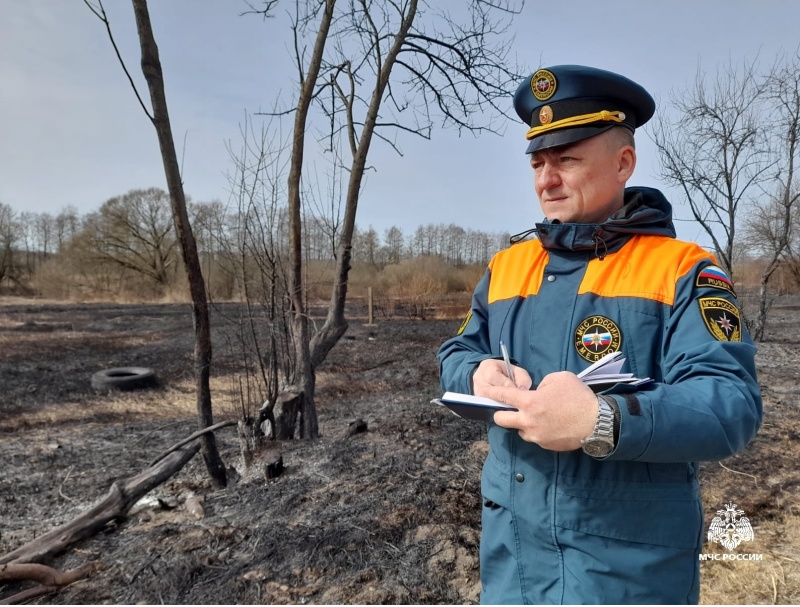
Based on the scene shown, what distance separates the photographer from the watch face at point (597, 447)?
93 cm

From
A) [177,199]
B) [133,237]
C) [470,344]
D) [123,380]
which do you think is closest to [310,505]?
[177,199]

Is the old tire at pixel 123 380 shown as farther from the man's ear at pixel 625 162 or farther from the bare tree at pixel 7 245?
the bare tree at pixel 7 245

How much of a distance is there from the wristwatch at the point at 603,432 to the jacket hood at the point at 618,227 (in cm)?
47

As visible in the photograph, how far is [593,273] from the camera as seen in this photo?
1252mm

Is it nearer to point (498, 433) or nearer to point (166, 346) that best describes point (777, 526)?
point (498, 433)

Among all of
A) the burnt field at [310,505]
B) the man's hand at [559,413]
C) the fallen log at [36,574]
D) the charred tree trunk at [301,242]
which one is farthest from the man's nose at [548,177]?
the charred tree trunk at [301,242]

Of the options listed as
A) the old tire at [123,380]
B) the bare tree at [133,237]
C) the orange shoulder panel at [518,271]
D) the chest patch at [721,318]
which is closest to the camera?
the chest patch at [721,318]

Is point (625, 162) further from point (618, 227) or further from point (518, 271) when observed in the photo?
point (518, 271)

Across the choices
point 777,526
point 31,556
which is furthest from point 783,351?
point 31,556

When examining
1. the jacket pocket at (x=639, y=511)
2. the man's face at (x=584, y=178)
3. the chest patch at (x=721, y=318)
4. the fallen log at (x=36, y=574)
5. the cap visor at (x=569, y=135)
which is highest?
the cap visor at (x=569, y=135)

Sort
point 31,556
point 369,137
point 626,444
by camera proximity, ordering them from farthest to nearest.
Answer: point 369,137 < point 31,556 < point 626,444

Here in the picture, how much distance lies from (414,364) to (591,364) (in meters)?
9.38

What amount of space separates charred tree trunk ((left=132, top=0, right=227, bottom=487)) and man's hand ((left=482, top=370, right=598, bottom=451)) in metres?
3.10

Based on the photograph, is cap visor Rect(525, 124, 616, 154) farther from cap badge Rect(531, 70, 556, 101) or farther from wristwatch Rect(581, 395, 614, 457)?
wristwatch Rect(581, 395, 614, 457)
